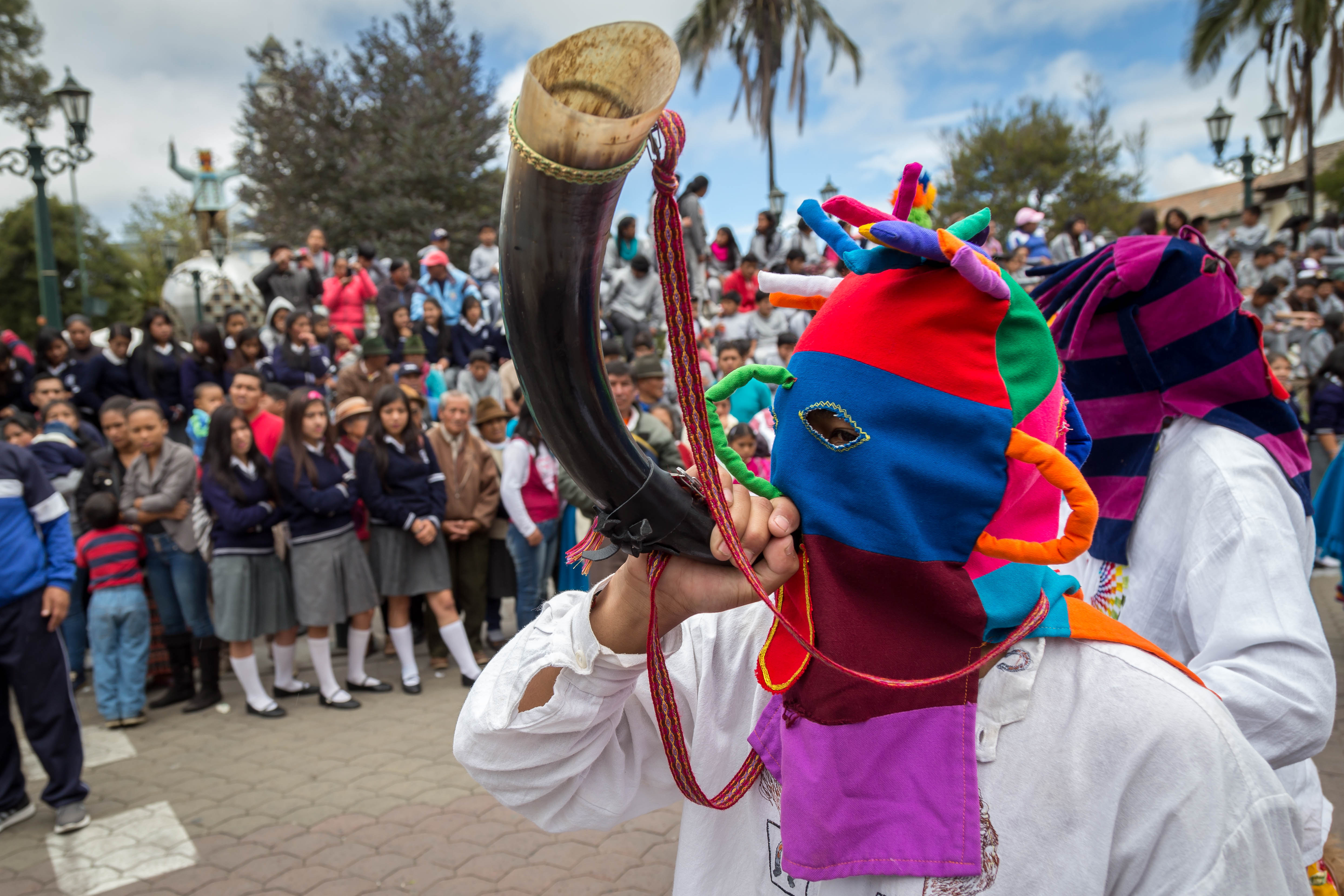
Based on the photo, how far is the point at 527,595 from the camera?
697 centimetres

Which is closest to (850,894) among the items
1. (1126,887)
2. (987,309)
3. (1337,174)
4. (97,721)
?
(1126,887)

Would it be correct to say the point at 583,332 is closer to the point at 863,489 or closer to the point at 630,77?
the point at 630,77

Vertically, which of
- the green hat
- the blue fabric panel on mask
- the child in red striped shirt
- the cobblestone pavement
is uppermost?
the green hat

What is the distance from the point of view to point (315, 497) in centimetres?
615

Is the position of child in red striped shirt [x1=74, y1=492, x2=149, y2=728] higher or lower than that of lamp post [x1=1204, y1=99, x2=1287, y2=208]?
lower

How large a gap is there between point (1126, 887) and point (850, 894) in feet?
1.26

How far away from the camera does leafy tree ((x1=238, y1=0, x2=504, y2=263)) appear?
22438mm

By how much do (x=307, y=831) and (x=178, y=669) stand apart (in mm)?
2847

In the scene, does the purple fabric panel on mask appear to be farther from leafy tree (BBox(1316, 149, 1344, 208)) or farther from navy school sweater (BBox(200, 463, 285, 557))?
leafy tree (BBox(1316, 149, 1344, 208))

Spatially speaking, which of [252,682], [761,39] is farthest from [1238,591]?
[761,39]

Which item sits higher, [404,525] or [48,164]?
[48,164]

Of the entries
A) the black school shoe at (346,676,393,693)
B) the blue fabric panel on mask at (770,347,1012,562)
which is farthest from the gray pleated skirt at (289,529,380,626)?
the blue fabric panel on mask at (770,347,1012,562)

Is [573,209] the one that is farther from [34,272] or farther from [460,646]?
[34,272]

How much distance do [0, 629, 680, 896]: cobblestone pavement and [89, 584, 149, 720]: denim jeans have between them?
23 centimetres
